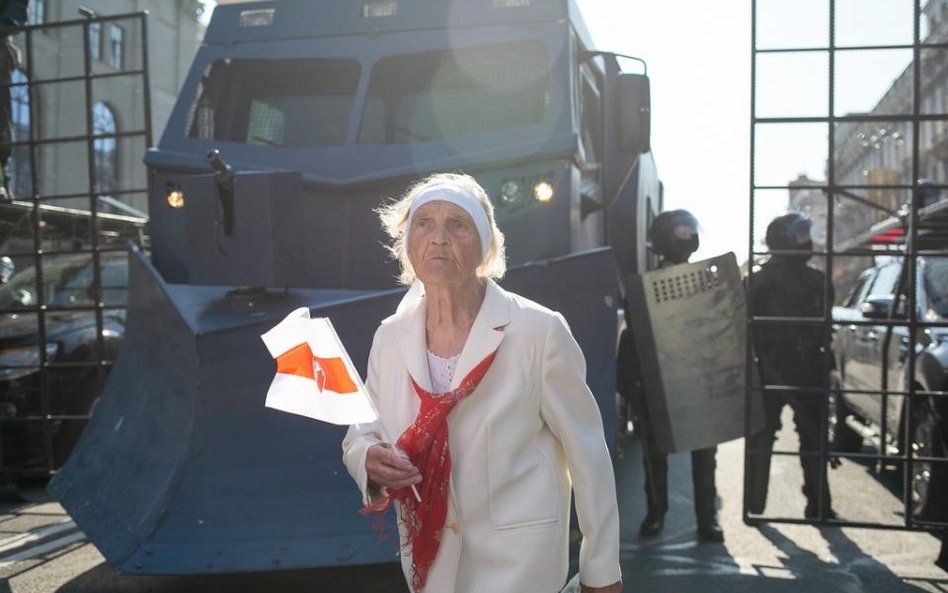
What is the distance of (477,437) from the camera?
2.81 meters

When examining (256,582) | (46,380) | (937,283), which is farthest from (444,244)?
(937,283)

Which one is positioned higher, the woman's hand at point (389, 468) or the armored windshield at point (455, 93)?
the armored windshield at point (455, 93)

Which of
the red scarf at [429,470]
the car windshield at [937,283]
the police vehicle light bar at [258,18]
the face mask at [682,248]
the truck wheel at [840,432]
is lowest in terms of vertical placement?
the truck wheel at [840,432]

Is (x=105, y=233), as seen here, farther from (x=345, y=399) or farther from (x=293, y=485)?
(x=345, y=399)

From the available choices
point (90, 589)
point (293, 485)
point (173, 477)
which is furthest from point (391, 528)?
point (90, 589)

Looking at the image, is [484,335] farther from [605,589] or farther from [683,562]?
[683,562]

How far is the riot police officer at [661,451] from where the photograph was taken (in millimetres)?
7113

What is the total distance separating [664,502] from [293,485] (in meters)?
3.14

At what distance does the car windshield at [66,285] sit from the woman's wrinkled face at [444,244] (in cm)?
680

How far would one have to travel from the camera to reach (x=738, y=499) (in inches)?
344

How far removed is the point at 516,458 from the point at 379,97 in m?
4.78

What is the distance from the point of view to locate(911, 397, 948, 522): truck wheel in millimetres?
6184

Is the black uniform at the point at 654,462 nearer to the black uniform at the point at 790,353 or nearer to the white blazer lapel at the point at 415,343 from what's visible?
the black uniform at the point at 790,353

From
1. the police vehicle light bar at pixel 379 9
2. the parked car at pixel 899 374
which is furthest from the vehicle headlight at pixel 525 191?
the parked car at pixel 899 374
